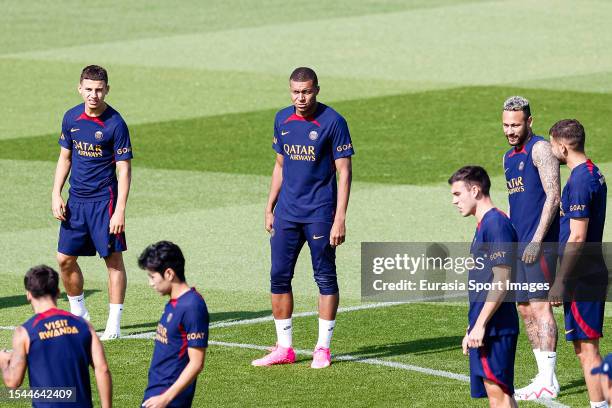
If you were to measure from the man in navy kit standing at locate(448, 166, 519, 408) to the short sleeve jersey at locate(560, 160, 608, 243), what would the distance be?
127 centimetres

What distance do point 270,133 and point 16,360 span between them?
19.0 metres

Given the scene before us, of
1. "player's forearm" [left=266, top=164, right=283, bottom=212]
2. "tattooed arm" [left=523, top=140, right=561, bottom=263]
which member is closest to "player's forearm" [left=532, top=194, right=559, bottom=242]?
"tattooed arm" [left=523, top=140, right=561, bottom=263]

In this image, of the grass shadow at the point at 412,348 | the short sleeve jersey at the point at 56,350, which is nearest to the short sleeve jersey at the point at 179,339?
the short sleeve jersey at the point at 56,350

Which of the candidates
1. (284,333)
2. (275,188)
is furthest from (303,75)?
(284,333)

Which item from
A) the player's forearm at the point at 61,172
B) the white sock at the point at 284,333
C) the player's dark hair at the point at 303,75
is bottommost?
the white sock at the point at 284,333

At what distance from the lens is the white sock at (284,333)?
14102 millimetres

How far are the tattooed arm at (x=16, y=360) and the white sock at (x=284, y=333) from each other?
4.89 meters

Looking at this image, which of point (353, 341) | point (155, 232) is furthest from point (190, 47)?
point (353, 341)

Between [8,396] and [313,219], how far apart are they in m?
3.27

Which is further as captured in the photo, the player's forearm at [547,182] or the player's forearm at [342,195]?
the player's forearm at [342,195]

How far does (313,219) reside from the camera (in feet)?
45.9

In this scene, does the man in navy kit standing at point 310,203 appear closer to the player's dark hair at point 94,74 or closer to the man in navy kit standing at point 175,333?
the player's dark hair at point 94,74

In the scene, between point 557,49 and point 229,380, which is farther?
point 557,49

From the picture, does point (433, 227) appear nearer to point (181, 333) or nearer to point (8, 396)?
point (8, 396)
